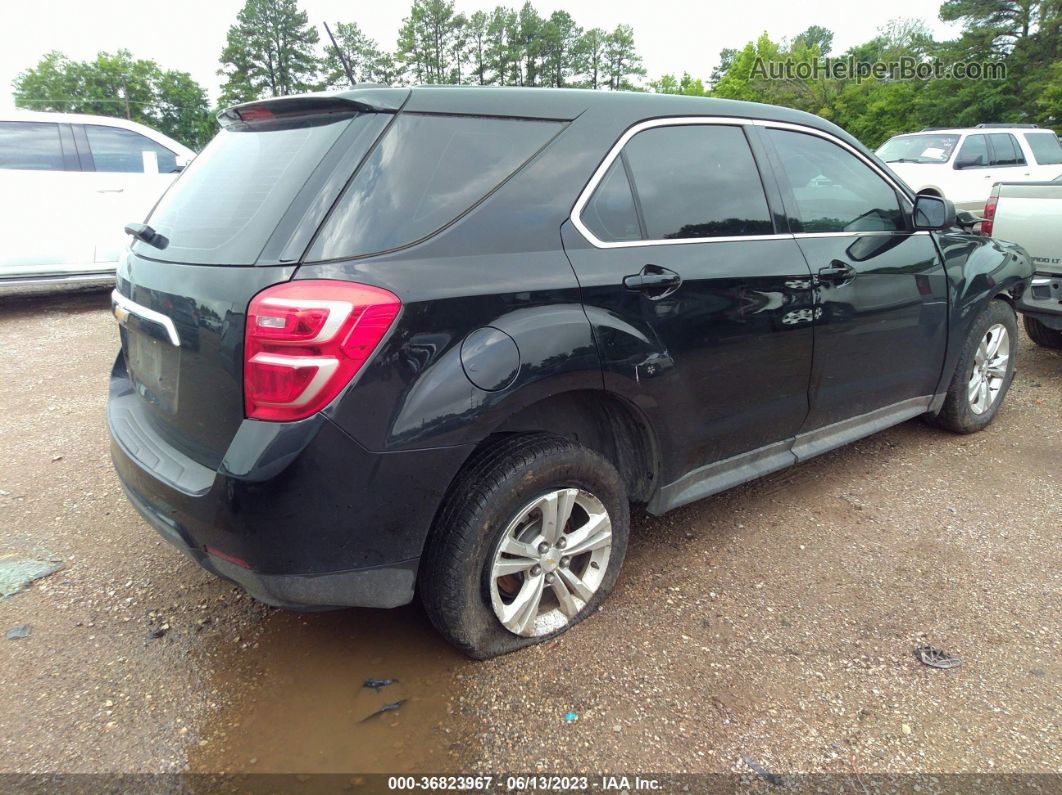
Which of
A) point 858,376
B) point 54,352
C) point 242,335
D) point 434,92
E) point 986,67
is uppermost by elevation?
point 986,67

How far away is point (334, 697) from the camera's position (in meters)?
2.16

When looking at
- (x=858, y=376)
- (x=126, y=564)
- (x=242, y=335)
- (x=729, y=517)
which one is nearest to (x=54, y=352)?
(x=126, y=564)

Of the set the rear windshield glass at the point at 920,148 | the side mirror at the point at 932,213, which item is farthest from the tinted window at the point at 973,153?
the side mirror at the point at 932,213

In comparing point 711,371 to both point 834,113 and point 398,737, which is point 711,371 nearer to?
point 398,737

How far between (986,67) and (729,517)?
28471 millimetres

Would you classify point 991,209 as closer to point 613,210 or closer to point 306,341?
point 613,210

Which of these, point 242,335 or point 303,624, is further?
point 303,624

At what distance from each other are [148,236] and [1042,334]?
6507 millimetres

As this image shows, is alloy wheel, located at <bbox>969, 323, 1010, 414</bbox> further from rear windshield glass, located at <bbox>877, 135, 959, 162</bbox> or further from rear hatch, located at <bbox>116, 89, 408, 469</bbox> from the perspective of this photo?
rear windshield glass, located at <bbox>877, 135, 959, 162</bbox>

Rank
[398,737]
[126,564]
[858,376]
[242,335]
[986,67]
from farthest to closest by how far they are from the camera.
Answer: [986,67] < [858,376] < [126,564] < [398,737] < [242,335]

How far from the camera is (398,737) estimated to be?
2.00 m

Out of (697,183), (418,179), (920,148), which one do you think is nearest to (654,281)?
(697,183)

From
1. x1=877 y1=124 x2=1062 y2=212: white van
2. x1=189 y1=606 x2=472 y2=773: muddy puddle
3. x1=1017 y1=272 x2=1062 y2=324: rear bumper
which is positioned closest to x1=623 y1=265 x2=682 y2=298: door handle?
x1=189 y1=606 x2=472 y2=773: muddy puddle

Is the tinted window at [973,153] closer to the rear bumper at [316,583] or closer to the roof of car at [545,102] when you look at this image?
the roof of car at [545,102]
